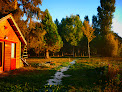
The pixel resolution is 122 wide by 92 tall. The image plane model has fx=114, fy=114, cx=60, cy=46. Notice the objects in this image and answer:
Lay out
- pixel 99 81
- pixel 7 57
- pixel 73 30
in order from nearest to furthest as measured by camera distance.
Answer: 1. pixel 99 81
2. pixel 7 57
3. pixel 73 30

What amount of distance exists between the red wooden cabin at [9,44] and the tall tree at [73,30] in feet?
106

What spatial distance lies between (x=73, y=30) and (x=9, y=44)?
35.0 meters

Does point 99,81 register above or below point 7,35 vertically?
below

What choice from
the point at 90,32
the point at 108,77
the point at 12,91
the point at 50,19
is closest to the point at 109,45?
the point at 90,32

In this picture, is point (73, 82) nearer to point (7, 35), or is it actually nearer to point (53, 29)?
point (7, 35)

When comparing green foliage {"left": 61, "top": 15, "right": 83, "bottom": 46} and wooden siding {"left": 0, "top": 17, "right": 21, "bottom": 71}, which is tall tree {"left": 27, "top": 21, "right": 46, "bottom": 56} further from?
green foliage {"left": 61, "top": 15, "right": 83, "bottom": 46}

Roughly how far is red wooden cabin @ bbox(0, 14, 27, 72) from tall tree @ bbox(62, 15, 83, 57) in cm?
3235

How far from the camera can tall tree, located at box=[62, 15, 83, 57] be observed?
46969mm

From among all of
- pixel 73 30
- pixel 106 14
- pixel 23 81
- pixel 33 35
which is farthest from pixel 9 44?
pixel 106 14

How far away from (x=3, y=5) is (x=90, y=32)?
29193 mm

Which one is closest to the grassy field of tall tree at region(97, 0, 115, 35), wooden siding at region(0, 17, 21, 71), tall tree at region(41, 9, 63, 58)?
wooden siding at region(0, 17, 21, 71)

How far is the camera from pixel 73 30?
46.9m

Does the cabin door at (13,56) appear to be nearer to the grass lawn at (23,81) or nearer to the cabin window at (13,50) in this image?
the cabin window at (13,50)

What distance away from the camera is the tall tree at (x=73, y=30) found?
47.0 metres
